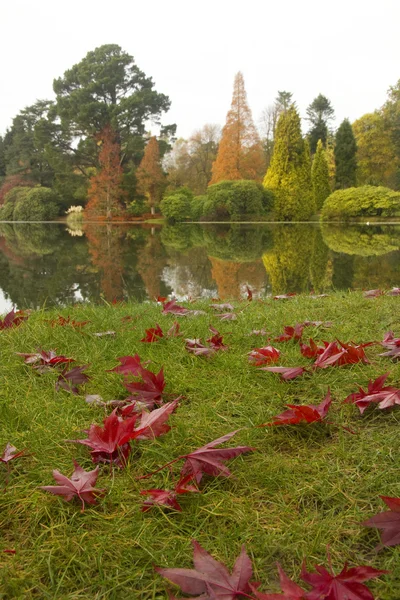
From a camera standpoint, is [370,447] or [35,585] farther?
[370,447]

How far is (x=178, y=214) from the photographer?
2612 centimetres

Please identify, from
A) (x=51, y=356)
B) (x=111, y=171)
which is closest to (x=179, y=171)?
(x=111, y=171)

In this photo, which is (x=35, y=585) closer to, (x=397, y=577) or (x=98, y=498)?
(x=98, y=498)

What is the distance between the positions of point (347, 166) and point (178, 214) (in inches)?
492

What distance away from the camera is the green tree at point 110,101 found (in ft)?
103

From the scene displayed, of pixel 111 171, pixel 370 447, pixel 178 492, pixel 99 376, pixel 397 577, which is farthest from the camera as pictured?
pixel 111 171

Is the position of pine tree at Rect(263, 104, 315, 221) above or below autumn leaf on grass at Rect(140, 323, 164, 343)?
above

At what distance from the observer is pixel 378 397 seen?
1.23 metres

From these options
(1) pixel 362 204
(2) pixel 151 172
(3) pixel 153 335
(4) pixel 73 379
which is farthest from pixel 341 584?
(2) pixel 151 172

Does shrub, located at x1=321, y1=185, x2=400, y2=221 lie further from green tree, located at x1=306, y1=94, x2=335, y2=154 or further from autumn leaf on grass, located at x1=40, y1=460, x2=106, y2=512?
autumn leaf on grass, located at x1=40, y1=460, x2=106, y2=512

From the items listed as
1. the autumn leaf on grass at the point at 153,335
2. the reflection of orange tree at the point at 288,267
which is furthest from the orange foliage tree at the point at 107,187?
the autumn leaf on grass at the point at 153,335

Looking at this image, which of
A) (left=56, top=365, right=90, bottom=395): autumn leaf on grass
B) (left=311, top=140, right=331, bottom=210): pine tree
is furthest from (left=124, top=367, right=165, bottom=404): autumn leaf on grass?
(left=311, top=140, right=331, bottom=210): pine tree

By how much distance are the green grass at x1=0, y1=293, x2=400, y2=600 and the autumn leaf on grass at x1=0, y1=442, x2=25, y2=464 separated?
0.03 metres

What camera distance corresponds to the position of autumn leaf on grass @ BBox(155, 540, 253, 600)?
673 millimetres
